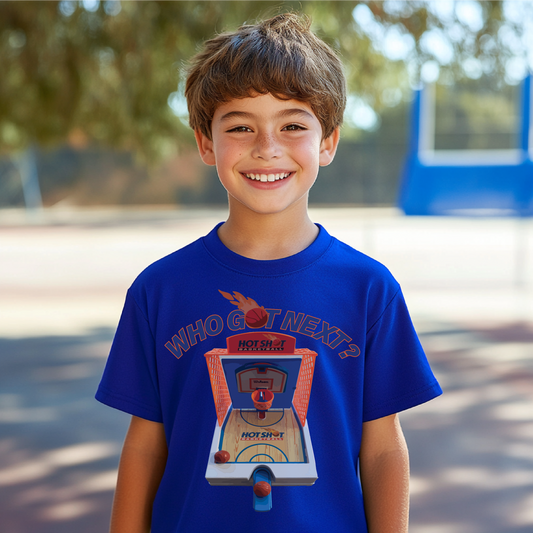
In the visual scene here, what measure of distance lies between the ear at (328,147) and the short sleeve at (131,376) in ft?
1.75

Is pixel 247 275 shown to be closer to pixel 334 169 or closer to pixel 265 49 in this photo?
pixel 265 49

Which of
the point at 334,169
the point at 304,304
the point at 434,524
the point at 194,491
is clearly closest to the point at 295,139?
the point at 304,304

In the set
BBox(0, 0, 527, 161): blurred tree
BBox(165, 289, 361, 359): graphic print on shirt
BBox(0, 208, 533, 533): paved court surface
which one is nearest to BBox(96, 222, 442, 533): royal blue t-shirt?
BBox(165, 289, 361, 359): graphic print on shirt

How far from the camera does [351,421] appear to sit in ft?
4.39

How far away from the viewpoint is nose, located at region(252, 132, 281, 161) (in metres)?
1.32

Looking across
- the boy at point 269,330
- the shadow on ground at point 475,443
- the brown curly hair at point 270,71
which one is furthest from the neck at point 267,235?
the shadow on ground at point 475,443

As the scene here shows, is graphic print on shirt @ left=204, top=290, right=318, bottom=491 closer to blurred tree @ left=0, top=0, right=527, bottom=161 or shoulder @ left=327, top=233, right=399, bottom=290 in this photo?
shoulder @ left=327, top=233, right=399, bottom=290

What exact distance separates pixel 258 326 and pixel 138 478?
0.43 metres

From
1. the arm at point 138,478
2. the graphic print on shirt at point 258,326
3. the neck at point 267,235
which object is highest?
the neck at point 267,235

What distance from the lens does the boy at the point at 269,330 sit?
51.3 inches

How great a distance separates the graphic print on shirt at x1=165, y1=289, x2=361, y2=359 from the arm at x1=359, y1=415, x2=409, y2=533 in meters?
0.19

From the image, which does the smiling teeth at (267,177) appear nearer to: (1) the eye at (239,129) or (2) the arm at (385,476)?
(1) the eye at (239,129)

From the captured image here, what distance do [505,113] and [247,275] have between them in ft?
77.3

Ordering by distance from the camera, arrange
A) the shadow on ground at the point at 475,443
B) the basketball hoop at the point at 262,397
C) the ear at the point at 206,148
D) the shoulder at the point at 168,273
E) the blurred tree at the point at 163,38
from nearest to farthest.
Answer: the basketball hoop at the point at 262,397, the shoulder at the point at 168,273, the ear at the point at 206,148, the shadow on ground at the point at 475,443, the blurred tree at the point at 163,38
